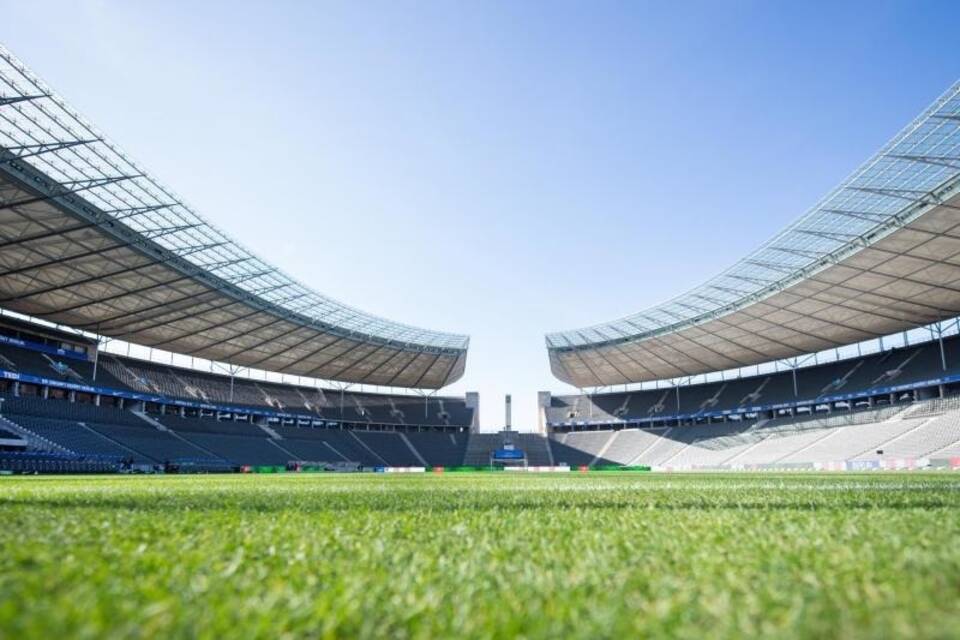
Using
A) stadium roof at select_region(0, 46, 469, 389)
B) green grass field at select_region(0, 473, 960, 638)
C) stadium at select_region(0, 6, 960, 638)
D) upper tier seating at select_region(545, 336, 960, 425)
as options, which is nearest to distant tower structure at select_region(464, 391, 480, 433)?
stadium at select_region(0, 6, 960, 638)

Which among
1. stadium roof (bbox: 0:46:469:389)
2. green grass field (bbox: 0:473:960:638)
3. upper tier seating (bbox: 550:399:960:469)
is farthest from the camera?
upper tier seating (bbox: 550:399:960:469)

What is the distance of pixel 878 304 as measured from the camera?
144ft

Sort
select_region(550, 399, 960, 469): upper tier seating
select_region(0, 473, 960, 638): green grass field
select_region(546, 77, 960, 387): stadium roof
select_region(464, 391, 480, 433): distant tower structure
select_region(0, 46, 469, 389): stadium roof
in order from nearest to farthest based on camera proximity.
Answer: select_region(0, 473, 960, 638): green grass field → select_region(0, 46, 469, 389): stadium roof → select_region(546, 77, 960, 387): stadium roof → select_region(550, 399, 960, 469): upper tier seating → select_region(464, 391, 480, 433): distant tower structure

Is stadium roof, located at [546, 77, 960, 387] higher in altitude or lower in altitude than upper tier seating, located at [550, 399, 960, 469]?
higher

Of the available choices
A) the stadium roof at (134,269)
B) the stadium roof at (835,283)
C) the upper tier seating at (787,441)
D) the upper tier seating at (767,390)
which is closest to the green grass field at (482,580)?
the stadium roof at (134,269)

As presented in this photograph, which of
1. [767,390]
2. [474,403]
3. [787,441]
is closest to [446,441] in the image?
[474,403]

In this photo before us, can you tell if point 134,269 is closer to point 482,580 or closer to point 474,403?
point 482,580

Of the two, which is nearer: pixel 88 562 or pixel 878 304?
pixel 88 562

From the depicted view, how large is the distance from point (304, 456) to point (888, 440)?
52.9 meters

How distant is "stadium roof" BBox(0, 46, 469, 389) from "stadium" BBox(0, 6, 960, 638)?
196 millimetres

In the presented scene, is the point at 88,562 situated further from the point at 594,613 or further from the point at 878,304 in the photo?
the point at 878,304

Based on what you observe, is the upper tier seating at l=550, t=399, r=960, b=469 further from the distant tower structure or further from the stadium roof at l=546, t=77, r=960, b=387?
the distant tower structure

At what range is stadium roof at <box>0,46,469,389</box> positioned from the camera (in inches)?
925

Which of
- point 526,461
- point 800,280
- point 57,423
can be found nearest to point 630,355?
point 526,461
